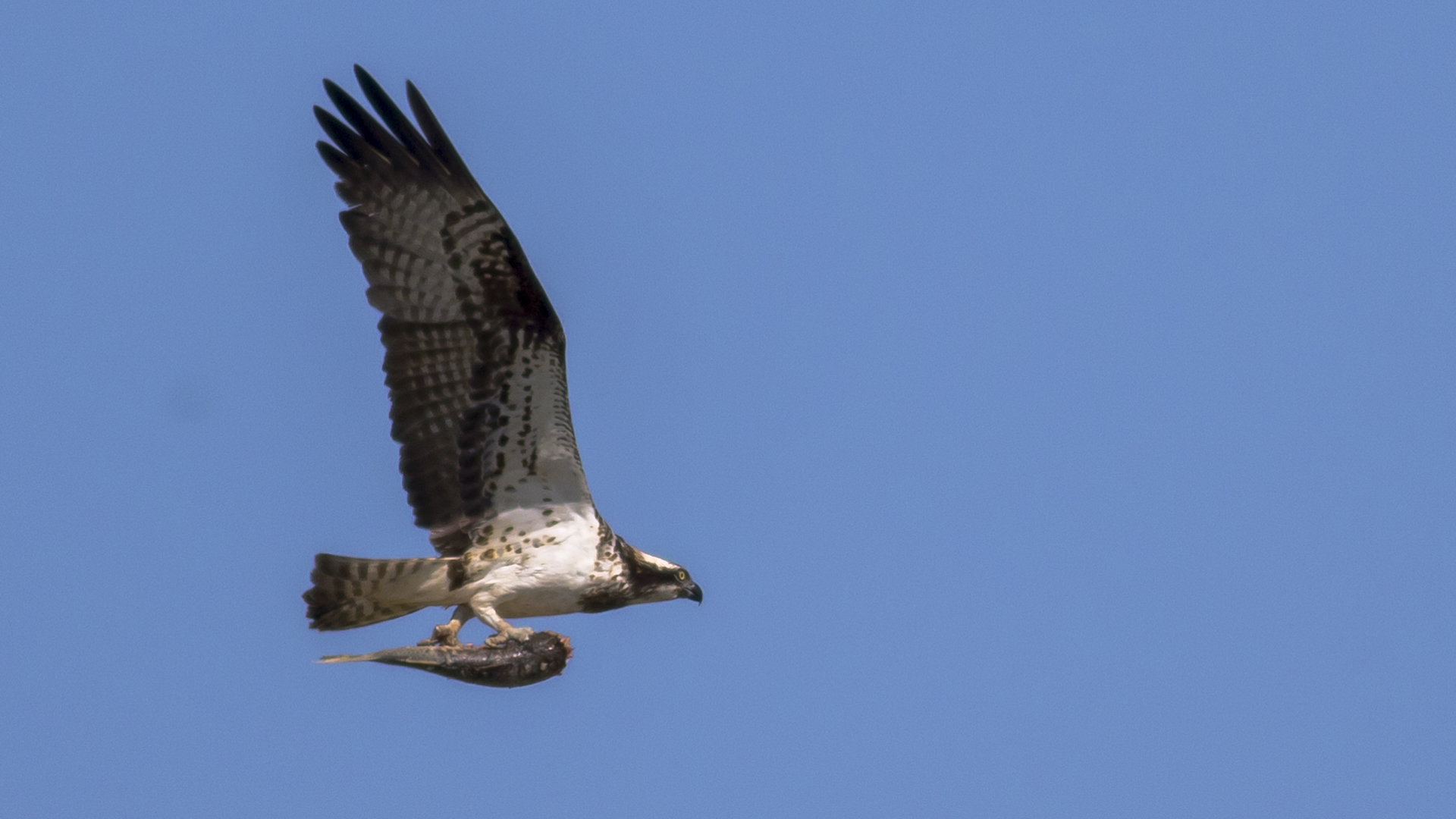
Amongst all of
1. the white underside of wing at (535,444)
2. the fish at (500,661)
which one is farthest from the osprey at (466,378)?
the fish at (500,661)

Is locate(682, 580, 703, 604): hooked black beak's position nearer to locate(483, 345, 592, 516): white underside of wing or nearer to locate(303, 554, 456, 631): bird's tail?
locate(483, 345, 592, 516): white underside of wing

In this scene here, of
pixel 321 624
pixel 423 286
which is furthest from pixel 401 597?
pixel 423 286

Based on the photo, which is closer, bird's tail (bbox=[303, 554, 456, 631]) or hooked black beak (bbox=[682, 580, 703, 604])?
bird's tail (bbox=[303, 554, 456, 631])

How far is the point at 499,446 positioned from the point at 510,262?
3.10ft

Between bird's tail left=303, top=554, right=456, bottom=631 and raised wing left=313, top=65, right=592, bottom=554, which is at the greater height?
raised wing left=313, top=65, right=592, bottom=554

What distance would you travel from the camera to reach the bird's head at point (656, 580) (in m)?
9.00

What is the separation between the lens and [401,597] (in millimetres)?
8672

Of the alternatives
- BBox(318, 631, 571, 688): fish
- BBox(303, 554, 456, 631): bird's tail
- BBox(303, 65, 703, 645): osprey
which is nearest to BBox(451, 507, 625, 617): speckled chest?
BBox(303, 65, 703, 645): osprey

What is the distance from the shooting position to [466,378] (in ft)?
29.1

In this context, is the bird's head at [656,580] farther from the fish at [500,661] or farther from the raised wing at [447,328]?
the fish at [500,661]

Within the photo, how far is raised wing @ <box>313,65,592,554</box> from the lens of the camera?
8805 mm

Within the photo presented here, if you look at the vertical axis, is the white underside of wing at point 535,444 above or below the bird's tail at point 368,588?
above

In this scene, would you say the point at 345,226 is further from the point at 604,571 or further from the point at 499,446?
the point at 604,571

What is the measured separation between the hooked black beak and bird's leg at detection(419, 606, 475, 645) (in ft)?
3.87
